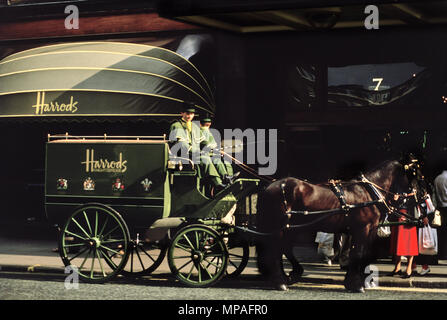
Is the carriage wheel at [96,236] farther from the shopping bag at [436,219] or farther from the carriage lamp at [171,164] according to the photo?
the shopping bag at [436,219]

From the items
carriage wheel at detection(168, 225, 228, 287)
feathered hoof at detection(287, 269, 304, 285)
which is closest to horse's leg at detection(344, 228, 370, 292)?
feathered hoof at detection(287, 269, 304, 285)

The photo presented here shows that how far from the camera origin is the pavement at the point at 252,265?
11.4 m

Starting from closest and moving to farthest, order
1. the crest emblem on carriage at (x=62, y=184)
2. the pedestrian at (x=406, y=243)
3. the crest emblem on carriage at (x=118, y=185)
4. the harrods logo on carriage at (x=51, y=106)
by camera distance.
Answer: the crest emblem on carriage at (x=118, y=185) < the crest emblem on carriage at (x=62, y=184) < the pedestrian at (x=406, y=243) < the harrods logo on carriage at (x=51, y=106)

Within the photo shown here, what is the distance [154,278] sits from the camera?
38.6 ft

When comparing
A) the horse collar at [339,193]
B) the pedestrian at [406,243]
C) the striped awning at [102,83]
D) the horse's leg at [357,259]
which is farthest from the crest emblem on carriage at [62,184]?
the pedestrian at [406,243]

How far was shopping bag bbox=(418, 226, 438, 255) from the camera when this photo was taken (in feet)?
39.4

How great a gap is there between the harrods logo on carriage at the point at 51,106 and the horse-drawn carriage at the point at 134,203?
11.1 feet

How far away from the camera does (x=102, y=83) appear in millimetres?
14578

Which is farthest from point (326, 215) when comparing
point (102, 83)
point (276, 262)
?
point (102, 83)

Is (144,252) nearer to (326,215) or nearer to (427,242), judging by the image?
(326,215)

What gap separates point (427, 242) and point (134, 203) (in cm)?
434

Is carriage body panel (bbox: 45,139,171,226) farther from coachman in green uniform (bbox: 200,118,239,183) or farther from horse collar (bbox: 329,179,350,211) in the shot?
horse collar (bbox: 329,179,350,211)

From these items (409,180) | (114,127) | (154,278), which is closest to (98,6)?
(114,127)

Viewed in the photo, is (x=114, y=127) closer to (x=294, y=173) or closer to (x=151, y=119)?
(x=151, y=119)
